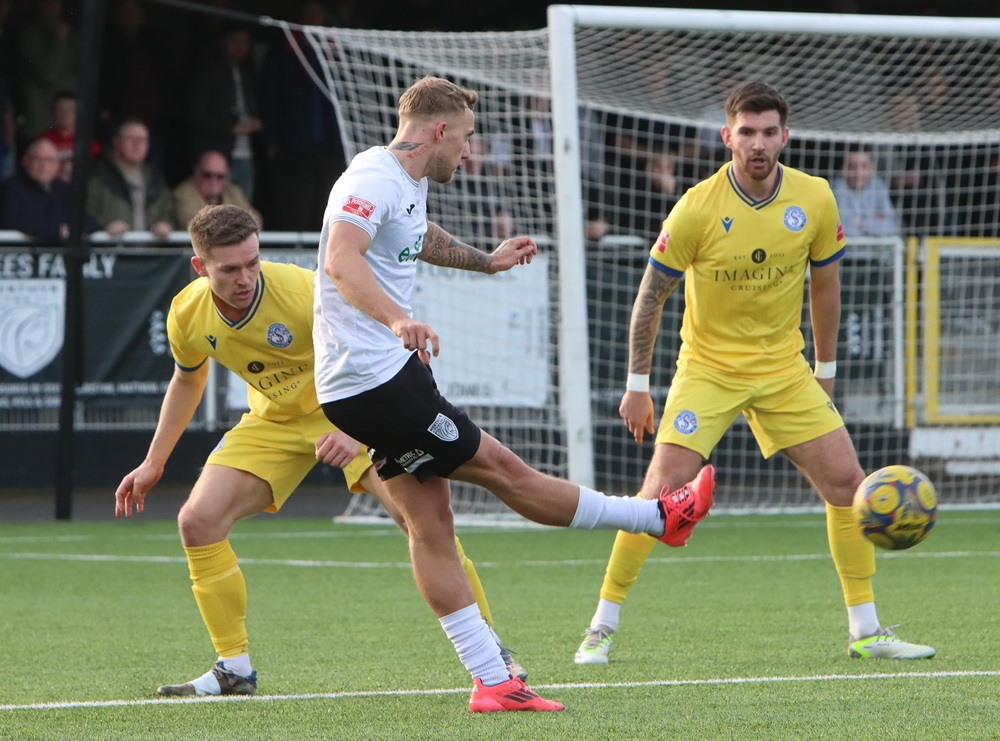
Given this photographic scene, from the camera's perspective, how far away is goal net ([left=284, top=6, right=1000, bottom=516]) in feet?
35.8

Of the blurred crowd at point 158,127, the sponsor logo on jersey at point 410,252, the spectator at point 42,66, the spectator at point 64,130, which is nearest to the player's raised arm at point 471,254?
the sponsor logo on jersey at point 410,252

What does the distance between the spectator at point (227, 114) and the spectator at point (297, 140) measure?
0.23 metres

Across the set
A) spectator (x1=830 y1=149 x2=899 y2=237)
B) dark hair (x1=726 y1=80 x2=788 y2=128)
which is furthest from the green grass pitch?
spectator (x1=830 y1=149 x2=899 y2=237)

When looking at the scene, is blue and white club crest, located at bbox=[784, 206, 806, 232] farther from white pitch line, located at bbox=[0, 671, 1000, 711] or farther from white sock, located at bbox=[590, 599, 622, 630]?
white pitch line, located at bbox=[0, 671, 1000, 711]

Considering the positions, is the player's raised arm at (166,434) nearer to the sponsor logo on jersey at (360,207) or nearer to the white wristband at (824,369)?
the sponsor logo on jersey at (360,207)

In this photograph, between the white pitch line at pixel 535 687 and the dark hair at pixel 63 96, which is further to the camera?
the dark hair at pixel 63 96

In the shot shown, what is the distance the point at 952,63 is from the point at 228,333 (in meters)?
8.93

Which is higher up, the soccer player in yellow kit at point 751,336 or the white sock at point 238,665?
the soccer player in yellow kit at point 751,336

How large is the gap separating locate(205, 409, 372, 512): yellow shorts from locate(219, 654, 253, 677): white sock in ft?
1.84

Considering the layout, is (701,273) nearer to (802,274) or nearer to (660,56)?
(802,274)

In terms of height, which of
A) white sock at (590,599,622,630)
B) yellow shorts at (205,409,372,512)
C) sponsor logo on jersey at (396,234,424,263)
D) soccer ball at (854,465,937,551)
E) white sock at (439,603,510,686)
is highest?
sponsor logo on jersey at (396,234,424,263)

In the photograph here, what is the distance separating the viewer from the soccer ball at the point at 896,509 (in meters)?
5.14

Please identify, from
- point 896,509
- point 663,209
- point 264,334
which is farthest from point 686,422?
point 663,209

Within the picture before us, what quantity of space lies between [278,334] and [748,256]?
1.89m
